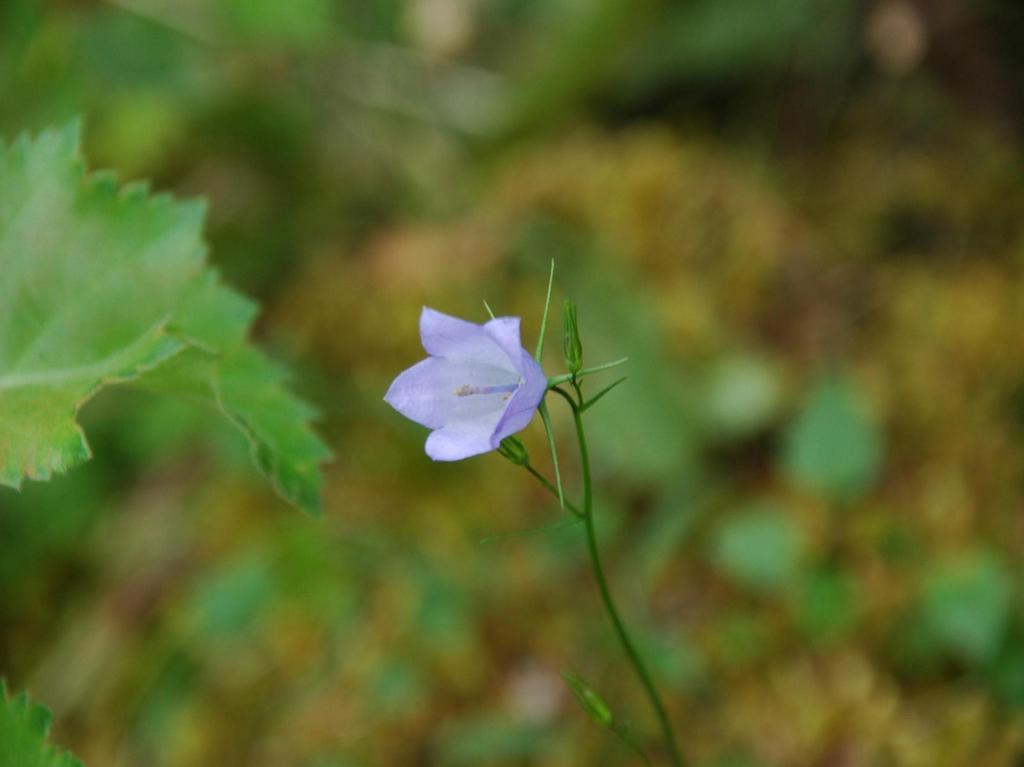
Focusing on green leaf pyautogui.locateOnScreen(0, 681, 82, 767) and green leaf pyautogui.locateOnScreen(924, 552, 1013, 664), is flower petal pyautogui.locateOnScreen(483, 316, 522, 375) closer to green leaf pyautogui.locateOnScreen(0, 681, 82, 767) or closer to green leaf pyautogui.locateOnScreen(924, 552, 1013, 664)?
green leaf pyautogui.locateOnScreen(0, 681, 82, 767)

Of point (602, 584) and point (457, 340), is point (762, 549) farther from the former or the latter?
point (457, 340)

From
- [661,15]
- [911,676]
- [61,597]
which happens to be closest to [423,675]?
[911,676]

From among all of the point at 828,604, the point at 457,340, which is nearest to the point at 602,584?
the point at 457,340

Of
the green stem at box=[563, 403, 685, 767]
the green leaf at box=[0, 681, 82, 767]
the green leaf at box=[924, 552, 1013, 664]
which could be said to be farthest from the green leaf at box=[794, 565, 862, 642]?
the green leaf at box=[0, 681, 82, 767]

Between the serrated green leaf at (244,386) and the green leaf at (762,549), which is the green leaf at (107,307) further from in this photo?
the green leaf at (762,549)

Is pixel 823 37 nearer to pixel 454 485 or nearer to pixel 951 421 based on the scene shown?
pixel 951 421
